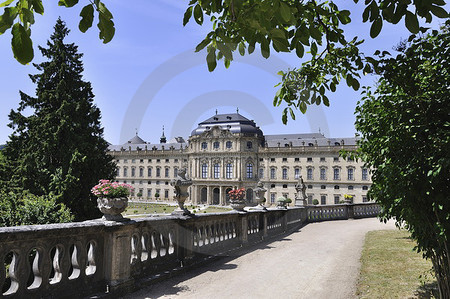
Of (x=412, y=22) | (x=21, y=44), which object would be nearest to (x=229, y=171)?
(x=412, y=22)

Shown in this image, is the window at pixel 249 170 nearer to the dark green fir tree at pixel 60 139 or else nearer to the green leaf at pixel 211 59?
the dark green fir tree at pixel 60 139

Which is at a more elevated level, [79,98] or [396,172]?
[79,98]

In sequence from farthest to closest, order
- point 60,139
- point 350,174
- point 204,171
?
point 204,171 < point 350,174 < point 60,139

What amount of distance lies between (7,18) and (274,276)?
6.79m

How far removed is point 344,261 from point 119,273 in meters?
6.15

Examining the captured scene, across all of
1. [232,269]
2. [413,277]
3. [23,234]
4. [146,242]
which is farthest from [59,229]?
[413,277]

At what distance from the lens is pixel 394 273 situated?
23.1ft

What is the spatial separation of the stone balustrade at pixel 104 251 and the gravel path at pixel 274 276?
422 millimetres

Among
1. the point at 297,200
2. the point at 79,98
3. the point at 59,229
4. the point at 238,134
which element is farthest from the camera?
the point at 238,134

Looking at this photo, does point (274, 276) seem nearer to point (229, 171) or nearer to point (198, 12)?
point (198, 12)

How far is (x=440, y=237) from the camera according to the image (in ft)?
12.0

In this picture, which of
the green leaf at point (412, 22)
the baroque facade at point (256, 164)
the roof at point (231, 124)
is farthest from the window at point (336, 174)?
the green leaf at point (412, 22)

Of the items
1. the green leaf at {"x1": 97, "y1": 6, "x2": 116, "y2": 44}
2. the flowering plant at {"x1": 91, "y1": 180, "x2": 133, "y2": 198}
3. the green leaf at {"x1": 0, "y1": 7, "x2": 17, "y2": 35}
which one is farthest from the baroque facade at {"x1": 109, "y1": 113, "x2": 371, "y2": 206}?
the green leaf at {"x1": 0, "y1": 7, "x2": 17, "y2": 35}

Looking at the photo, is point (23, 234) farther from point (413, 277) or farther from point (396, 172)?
point (413, 277)
